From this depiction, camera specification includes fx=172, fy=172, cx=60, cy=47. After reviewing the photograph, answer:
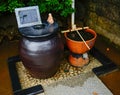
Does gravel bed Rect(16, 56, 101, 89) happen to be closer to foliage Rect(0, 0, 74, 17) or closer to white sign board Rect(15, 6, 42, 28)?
white sign board Rect(15, 6, 42, 28)

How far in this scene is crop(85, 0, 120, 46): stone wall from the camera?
2809 millimetres

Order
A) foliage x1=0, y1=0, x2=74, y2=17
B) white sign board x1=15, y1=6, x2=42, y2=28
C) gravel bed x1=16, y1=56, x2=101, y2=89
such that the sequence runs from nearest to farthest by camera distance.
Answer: white sign board x1=15, y1=6, x2=42, y2=28
gravel bed x1=16, y1=56, x2=101, y2=89
foliage x1=0, y1=0, x2=74, y2=17

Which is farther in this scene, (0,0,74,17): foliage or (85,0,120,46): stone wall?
(85,0,120,46): stone wall

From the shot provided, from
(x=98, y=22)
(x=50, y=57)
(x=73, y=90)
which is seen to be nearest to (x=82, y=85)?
(x=73, y=90)

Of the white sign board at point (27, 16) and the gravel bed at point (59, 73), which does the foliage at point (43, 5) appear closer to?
the white sign board at point (27, 16)

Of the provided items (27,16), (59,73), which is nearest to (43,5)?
(27,16)

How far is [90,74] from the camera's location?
239 centimetres

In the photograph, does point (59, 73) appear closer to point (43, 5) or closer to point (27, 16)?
point (27, 16)

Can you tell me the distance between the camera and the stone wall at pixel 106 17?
2809 mm

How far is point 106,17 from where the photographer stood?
3.01m

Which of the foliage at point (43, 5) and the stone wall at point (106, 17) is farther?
the stone wall at point (106, 17)

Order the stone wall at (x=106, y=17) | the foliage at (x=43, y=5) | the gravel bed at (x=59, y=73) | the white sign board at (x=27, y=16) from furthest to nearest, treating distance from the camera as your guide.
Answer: the stone wall at (x=106, y=17) < the foliage at (x=43, y=5) < the gravel bed at (x=59, y=73) < the white sign board at (x=27, y=16)

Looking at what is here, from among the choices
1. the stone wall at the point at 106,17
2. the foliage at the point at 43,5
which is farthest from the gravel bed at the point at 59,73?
the foliage at the point at 43,5

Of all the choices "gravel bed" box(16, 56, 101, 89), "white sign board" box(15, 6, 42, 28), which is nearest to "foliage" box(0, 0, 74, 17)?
"white sign board" box(15, 6, 42, 28)
